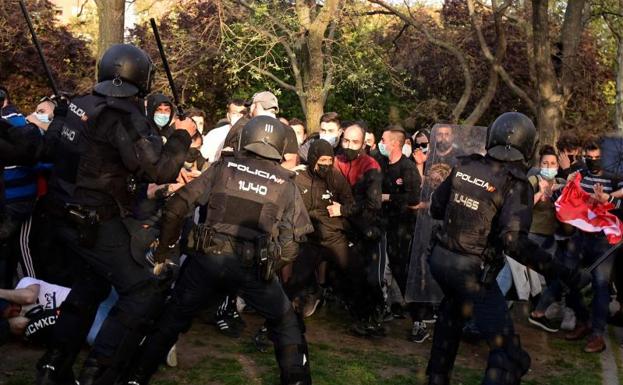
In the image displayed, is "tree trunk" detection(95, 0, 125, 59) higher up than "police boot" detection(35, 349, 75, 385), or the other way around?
"tree trunk" detection(95, 0, 125, 59)

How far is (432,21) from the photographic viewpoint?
24312 millimetres

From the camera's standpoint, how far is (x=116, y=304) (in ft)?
17.0

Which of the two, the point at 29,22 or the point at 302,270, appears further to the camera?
the point at 302,270

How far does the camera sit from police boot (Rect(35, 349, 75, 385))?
5.25 m

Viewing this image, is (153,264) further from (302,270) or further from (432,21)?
(432,21)

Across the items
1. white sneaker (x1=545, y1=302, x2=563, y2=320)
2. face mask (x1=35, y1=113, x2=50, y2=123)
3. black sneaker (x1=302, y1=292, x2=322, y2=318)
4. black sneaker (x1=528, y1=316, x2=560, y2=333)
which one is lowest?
black sneaker (x1=302, y1=292, x2=322, y2=318)

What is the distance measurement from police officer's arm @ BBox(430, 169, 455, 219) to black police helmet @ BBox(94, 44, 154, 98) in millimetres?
2157

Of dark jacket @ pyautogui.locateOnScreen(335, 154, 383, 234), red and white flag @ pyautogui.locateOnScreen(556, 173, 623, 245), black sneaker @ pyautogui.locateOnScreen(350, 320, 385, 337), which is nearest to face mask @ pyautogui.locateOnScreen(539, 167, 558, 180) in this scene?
red and white flag @ pyautogui.locateOnScreen(556, 173, 623, 245)

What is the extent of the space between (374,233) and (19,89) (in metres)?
14.0

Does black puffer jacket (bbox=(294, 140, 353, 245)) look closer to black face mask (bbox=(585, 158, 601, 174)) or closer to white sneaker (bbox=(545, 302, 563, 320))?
black face mask (bbox=(585, 158, 601, 174))

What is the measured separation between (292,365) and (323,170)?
2.54m

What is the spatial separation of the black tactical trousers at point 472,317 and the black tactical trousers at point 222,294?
40.9 inches

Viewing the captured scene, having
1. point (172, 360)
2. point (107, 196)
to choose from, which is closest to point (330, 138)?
point (172, 360)

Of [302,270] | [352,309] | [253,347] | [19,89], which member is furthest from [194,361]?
[19,89]
